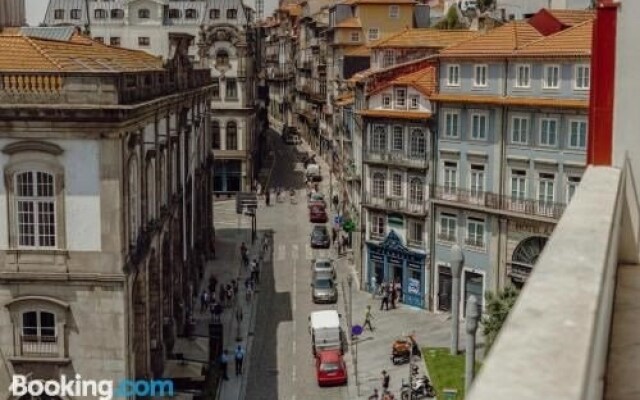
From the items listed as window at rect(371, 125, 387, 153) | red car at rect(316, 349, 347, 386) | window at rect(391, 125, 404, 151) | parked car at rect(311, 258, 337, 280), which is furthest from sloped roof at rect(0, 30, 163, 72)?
parked car at rect(311, 258, 337, 280)

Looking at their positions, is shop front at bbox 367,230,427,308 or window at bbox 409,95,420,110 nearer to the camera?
window at bbox 409,95,420,110

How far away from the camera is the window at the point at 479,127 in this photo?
4731 centimetres

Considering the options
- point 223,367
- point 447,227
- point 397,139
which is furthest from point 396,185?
point 223,367

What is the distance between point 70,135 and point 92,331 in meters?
5.77

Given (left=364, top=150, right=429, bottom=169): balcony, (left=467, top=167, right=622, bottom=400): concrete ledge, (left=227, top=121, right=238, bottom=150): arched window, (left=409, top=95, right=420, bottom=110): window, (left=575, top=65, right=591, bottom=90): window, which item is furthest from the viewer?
(left=227, top=121, right=238, bottom=150): arched window

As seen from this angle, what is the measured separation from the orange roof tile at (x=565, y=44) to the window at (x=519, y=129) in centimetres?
309

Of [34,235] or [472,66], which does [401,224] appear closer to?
[472,66]

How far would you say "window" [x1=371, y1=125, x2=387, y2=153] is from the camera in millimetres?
52656

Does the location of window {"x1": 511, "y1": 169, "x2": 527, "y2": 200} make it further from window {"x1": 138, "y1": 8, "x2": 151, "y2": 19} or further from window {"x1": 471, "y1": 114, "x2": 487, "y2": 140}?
window {"x1": 138, "y1": 8, "x2": 151, "y2": 19}

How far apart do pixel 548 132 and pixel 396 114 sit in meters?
9.30

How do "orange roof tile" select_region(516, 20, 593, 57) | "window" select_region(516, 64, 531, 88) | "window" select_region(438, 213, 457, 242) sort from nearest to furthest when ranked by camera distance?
"orange roof tile" select_region(516, 20, 593, 57) < "window" select_region(516, 64, 531, 88) < "window" select_region(438, 213, 457, 242)

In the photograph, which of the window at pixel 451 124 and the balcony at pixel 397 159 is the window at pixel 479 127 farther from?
the balcony at pixel 397 159

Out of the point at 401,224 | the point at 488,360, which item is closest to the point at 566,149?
the point at 401,224

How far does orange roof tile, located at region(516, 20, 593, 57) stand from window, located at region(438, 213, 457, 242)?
8990 mm
